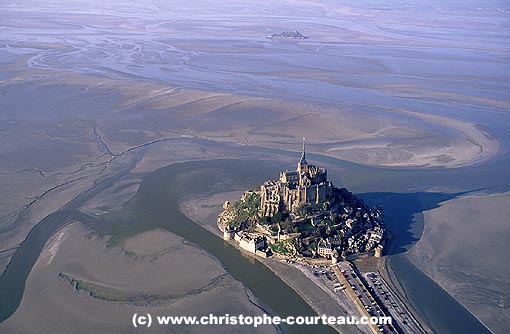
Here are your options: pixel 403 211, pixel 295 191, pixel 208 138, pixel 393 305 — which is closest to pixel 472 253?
pixel 403 211

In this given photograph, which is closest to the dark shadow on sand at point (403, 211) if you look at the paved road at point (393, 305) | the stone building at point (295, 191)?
the paved road at point (393, 305)

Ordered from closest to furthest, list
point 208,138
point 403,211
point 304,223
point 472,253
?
point 304,223 → point 472,253 → point 403,211 → point 208,138

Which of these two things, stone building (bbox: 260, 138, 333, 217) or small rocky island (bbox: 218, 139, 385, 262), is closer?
small rocky island (bbox: 218, 139, 385, 262)

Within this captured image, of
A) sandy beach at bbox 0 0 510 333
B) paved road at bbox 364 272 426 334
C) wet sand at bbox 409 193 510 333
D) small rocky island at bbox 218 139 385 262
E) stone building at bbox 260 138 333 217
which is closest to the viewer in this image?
paved road at bbox 364 272 426 334

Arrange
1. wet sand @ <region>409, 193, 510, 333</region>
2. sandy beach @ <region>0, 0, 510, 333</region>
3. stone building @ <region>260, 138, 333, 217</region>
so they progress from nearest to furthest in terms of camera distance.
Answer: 1. wet sand @ <region>409, 193, 510, 333</region>
2. sandy beach @ <region>0, 0, 510, 333</region>
3. stone building @ <region>260, 138, 333, 217</region>

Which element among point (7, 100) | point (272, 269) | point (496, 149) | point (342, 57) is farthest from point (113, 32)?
point (272, 269)

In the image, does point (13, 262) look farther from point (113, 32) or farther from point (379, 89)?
point (113, 32)

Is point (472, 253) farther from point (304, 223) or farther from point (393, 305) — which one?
point (304, 223)

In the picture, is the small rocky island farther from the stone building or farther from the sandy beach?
the sandy beach

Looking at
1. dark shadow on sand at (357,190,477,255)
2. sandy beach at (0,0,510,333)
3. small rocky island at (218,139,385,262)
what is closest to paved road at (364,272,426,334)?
small rocky island at (218,139,385,262)
